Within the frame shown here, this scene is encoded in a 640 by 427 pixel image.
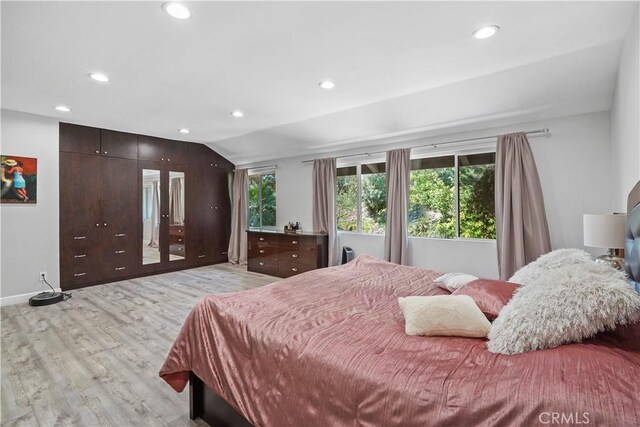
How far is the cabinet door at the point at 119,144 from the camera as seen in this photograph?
505cm

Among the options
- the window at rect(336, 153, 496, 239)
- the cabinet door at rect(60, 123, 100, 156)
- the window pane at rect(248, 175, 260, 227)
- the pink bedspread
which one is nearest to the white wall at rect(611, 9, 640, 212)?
the window at rect(336, 153, 496, 239)

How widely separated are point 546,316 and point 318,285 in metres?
1.48

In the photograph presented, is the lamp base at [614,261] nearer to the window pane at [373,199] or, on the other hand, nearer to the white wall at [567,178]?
the white wall at [567,178]

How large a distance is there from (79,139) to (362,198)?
15.4 feet

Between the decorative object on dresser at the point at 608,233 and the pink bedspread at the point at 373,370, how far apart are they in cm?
145

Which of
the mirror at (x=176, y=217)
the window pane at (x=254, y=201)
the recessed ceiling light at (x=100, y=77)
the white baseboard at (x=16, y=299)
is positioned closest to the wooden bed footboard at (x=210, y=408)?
the recessed ceiling light at (x=100, y=77)

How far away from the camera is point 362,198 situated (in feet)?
17.3

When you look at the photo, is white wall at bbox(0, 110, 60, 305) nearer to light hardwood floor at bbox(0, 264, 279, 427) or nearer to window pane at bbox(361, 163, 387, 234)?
light hardwood floor at bbox(0, 264, 279, 427)

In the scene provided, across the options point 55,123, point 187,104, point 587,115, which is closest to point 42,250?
point 55,123

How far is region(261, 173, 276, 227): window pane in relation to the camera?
6.68 meters

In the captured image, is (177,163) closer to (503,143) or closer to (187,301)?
(187,301)

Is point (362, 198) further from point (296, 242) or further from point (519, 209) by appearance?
point (519, 209)

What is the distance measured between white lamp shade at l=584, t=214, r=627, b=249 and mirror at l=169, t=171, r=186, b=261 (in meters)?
6.12

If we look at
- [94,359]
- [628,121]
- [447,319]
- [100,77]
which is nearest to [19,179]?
[100,77]
